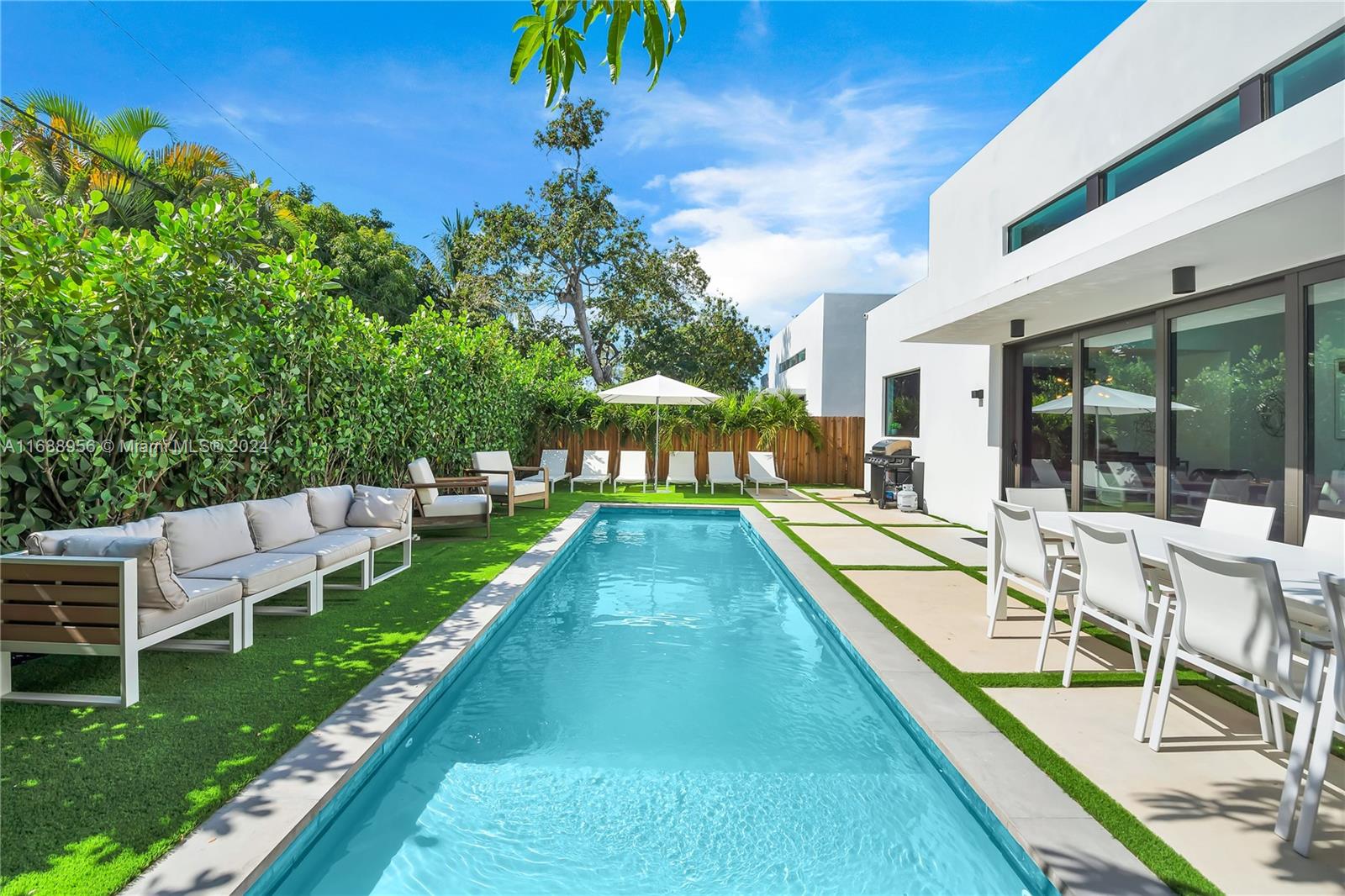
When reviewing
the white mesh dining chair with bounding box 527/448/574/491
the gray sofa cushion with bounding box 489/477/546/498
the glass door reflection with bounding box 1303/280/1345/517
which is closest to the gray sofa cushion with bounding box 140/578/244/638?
the gray sofa cushion with bounding box 489/477/546/498

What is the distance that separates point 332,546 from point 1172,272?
6672 mm

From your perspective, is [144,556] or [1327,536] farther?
[1327,536]

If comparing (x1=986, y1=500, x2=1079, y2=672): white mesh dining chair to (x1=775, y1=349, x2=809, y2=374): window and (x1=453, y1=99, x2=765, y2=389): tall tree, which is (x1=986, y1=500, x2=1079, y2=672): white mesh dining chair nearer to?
(x1=453, y1=99, x2=765, y2=389): tall tree

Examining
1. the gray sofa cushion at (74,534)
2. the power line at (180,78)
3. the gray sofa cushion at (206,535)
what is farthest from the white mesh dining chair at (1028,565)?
the power line at (180,78)

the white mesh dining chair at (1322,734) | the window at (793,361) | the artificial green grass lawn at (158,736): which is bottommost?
the artificial green grass lawn at (158,736)

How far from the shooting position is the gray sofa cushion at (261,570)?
3872mm

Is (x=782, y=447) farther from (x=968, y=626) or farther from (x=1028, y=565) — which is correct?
(x=1028, y=565)

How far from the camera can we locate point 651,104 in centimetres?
914

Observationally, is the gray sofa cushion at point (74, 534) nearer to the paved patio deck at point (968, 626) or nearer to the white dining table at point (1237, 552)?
the paved patio deck at point (968, 626)

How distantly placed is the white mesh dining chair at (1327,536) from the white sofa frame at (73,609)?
19.7 ft

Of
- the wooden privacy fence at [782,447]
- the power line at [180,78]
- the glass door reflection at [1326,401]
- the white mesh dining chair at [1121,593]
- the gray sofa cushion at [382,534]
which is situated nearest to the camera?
the white mesh dining chair at [1121,593]

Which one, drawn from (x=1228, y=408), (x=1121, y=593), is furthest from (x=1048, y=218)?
(x=1121, y=593)

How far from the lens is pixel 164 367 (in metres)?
4.17

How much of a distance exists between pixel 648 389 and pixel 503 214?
11.1 m
